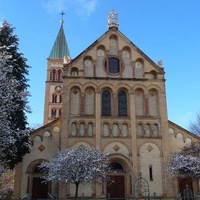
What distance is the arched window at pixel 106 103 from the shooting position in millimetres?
32312

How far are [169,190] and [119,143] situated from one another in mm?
6580

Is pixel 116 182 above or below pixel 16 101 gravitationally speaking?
below

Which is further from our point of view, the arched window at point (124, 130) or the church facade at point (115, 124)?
the arched window at point (124, 130)

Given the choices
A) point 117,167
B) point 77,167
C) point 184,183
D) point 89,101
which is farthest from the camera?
point 89,101

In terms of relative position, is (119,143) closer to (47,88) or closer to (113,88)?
(113,88)

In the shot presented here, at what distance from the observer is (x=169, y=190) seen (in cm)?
2956

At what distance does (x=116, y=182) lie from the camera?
30234 mm

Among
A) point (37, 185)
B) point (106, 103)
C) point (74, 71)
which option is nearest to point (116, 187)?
point (37, 185)

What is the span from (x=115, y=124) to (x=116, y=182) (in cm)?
580

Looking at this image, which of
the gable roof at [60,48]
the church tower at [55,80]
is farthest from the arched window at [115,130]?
the gable roof at [60,48]

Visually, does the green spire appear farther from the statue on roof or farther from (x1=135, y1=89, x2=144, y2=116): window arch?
(x1=135, y1=89, x2=144, y2=116): window arch

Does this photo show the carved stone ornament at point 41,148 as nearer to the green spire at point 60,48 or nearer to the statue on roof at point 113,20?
the statue on roof at point 113,20

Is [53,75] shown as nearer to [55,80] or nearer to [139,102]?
[55,80]

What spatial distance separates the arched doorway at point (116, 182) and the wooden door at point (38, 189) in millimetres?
6118
